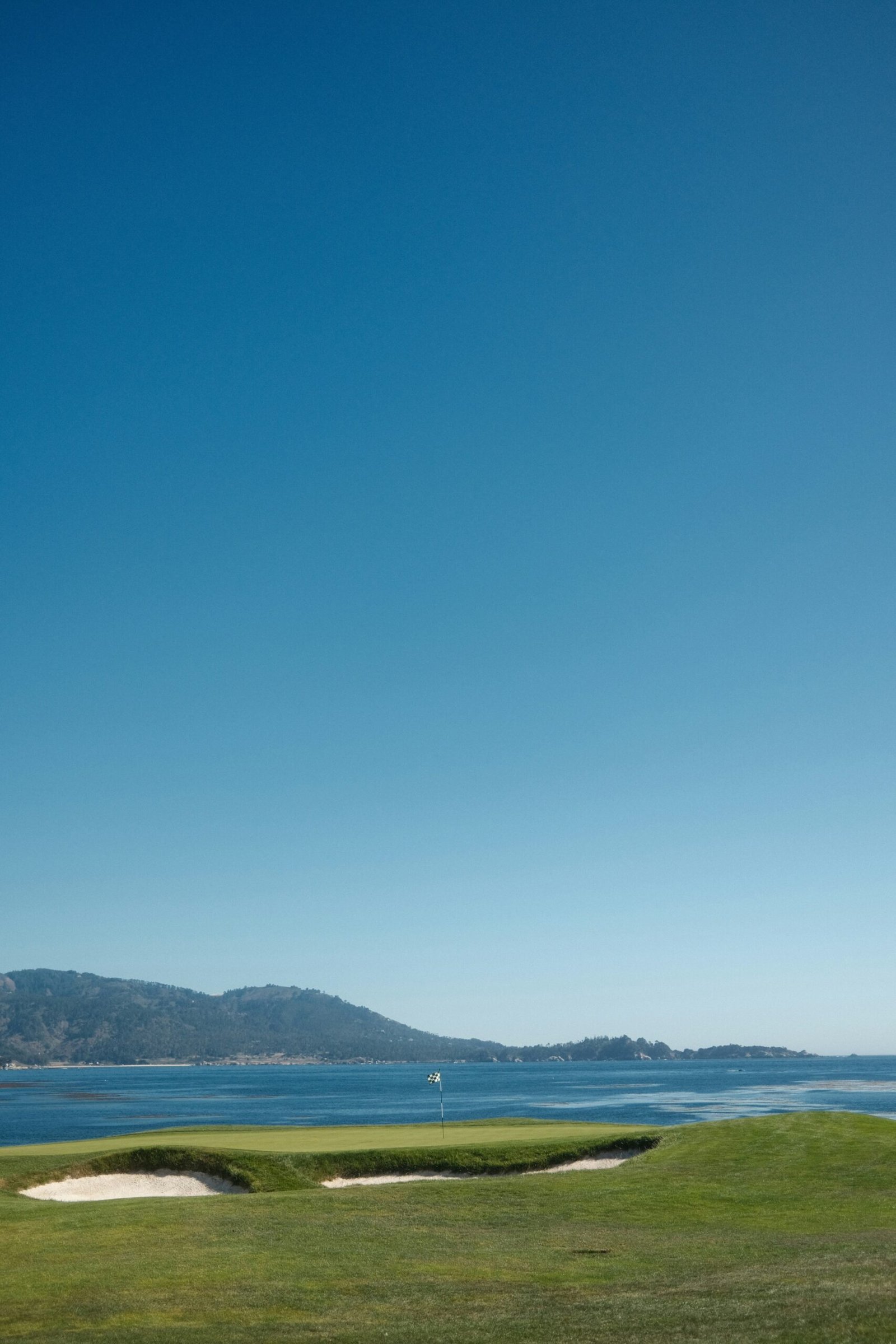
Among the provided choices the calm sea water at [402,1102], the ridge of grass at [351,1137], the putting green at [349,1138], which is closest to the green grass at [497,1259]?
the putting green at [349,1138]

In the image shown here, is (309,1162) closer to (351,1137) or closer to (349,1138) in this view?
(349,1138)

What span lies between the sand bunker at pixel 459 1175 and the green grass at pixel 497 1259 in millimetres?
1847

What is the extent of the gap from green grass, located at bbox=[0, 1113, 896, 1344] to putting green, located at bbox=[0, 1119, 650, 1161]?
517 cm

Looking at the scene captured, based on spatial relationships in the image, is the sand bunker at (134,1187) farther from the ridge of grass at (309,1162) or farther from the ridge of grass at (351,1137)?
the ridge of grass at (351,1137)

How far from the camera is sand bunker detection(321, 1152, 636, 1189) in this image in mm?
30844

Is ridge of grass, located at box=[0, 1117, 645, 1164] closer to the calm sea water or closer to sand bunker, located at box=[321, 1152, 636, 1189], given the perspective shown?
sand bunker, located at box=[321, 1152, 636, 1189]

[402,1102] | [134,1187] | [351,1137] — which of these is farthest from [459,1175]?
[402,1102]

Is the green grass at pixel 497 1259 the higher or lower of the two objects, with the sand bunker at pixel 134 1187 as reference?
higher

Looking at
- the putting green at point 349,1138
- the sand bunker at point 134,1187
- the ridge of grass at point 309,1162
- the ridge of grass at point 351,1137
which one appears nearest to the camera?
the sand bunker at point 134,1187

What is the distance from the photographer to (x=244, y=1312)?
45.6 ft

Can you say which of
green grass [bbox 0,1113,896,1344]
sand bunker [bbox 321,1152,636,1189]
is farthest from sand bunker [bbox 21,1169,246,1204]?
sand bunker [bbox 321,1152,636,1189]

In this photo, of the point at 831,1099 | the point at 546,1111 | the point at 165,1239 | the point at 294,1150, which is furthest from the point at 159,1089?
the point at 165,1239

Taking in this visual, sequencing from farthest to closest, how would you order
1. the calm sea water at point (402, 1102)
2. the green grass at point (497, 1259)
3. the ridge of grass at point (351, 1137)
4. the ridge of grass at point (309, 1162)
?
the calm sea water at point (402, 1102) < the ridge of grass at point (351, 1137) < the ridge of grass at point (309, 1162) < the green grass at point (497, 1259)

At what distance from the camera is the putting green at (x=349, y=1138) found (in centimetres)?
3444
